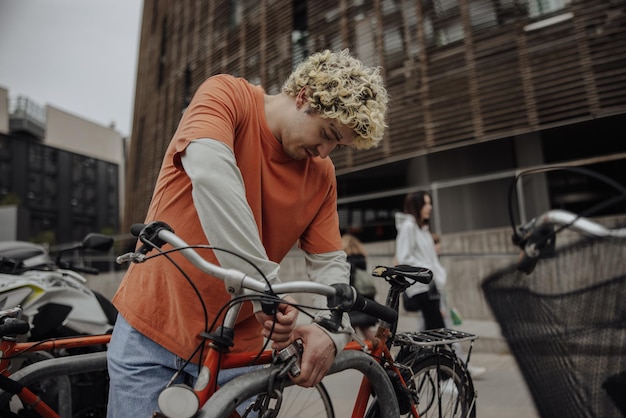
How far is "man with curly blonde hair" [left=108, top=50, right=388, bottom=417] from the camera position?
1.33 m

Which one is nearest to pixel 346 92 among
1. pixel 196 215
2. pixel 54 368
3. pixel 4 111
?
pixel 196 215

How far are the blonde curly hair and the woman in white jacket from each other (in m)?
3.04

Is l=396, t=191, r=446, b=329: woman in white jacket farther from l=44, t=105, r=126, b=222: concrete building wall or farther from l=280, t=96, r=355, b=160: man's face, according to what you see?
l=44, t=105, r=126, b=222: concrete building wall

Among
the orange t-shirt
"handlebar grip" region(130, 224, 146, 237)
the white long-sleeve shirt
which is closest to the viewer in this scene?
"handlebar grip" region(130, 224, 146, 237)

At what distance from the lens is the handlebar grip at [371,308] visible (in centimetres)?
129

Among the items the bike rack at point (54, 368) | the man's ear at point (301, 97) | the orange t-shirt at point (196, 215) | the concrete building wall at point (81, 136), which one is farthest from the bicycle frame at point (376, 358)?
the concrete building wall at point (81, 136)

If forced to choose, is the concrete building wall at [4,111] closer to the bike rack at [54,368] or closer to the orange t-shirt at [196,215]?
the bike rack at [54,368]

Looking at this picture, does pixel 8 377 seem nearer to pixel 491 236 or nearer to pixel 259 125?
pixel 259 125

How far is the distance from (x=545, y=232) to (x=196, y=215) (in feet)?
3.53

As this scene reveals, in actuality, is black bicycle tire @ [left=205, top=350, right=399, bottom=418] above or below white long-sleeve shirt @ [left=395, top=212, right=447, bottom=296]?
below

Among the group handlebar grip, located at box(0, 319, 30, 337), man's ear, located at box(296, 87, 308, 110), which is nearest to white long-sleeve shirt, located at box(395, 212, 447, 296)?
man's ear, located at box(296, 87, 308, 110)

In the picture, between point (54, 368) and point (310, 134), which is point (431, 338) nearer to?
point (310, 134)

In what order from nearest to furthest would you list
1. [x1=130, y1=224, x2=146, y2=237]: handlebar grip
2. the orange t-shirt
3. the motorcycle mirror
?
[x1=130, y1=224, x2=146, y2=237]: handlebar grip < the orange t-shirt < the motorcycle mirror

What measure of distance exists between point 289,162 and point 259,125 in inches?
6.7
